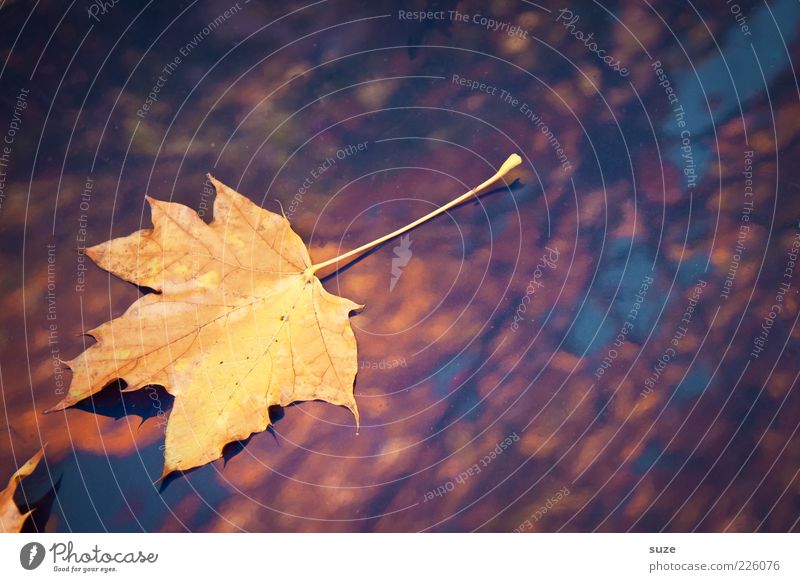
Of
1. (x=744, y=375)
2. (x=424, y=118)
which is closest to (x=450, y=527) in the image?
(x=744, y=375)

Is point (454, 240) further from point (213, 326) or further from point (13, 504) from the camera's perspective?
point (13, 504)

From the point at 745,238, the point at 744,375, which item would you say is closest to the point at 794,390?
the point at 744,375

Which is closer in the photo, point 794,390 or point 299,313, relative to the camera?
point 299,313

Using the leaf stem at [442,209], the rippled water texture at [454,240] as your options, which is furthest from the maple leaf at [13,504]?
the leaf stem at [442,209]

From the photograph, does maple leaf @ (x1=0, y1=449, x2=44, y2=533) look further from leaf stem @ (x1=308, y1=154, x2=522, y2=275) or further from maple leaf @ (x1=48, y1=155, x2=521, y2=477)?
leaf stem @ (x1=308, y1=154, x2=522, y2=275)

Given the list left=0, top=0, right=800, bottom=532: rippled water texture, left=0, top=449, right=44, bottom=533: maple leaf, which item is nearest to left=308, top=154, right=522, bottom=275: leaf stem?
left=0, top=0, right=800, bottom=532: rippled water texture

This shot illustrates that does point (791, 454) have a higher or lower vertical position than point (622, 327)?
lower

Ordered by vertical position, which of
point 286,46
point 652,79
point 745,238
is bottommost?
point 745,238
